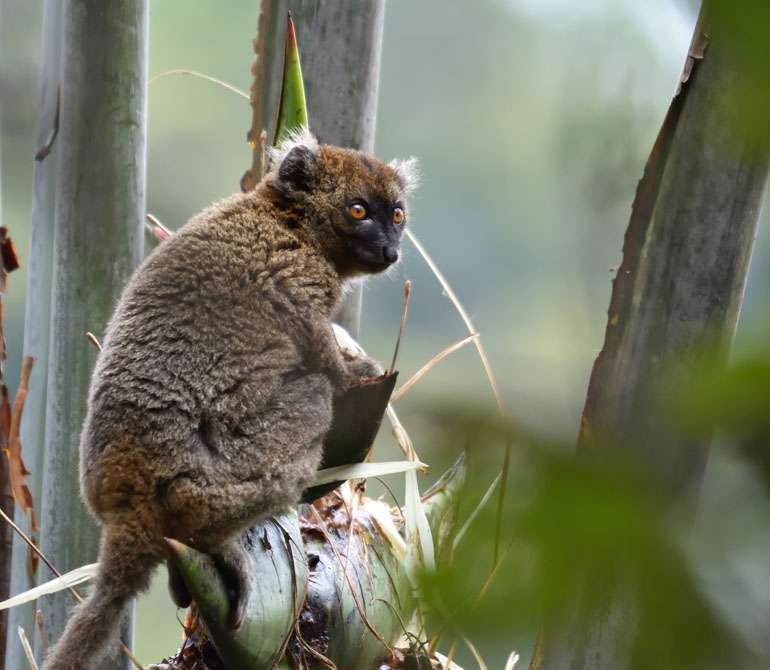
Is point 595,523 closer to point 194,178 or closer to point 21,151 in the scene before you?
point 21,151

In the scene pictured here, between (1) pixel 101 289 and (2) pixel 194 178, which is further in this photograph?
(2) pixel 194 178

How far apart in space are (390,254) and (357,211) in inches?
6.7

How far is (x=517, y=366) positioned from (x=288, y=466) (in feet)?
5.82

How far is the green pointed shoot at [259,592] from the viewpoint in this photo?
5.68 feet

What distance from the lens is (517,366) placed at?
0.49 meters

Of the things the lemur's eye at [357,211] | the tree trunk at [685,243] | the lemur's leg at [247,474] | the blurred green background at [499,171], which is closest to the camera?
the blurred green background at [499,171]

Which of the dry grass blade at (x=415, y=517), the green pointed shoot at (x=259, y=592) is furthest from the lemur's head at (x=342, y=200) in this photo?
the green pointed shoot at (x=259, y=592)

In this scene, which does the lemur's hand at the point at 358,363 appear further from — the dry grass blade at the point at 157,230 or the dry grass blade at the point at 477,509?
the dry grass blade at the point at 477,509

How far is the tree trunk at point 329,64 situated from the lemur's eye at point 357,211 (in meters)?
0.31

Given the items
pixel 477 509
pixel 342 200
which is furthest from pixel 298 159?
pixel 477 509

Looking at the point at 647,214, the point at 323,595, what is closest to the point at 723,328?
the point at 647,214

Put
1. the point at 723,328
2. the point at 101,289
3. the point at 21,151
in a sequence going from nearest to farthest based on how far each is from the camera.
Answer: the point at 723,328, the point at 101,289, the point at 21,151

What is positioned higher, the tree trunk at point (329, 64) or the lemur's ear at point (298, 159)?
the tree trunk at point (329, 64)

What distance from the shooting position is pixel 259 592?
1941 mm
